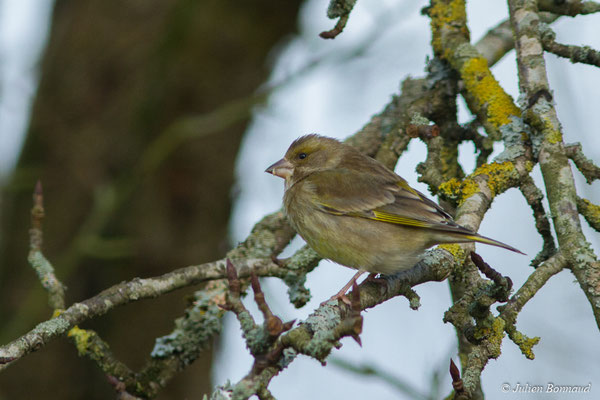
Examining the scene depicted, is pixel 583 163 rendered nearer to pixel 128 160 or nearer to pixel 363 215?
pixel 363 215

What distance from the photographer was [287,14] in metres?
7.65

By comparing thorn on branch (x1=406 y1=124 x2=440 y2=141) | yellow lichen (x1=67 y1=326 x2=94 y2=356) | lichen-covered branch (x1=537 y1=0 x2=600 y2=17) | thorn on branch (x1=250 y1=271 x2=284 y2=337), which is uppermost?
lichen-covered branch (x1=537 y1=0 x2=600 y2=17)

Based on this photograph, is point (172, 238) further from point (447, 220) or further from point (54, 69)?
point (447, 220)

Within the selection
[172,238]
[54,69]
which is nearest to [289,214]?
[172,238]

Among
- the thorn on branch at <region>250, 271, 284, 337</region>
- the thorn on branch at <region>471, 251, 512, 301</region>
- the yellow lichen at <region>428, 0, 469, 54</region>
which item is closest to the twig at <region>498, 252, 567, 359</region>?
the thorn on branch at <region>471, 251, 512, 301</region>

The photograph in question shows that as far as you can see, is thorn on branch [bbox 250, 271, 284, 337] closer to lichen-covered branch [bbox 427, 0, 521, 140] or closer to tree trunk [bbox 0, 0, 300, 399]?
lichen-covered branch [bbox 427, 0, 521, 140]

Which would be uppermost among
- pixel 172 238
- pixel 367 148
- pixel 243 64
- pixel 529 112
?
pixel 243 64

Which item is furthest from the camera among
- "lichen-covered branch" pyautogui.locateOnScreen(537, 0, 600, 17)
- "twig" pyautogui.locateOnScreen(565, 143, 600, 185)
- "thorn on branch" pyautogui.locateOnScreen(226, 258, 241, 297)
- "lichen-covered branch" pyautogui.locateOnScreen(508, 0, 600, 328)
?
"lichen-covered branch" pyautogui.locateOnScreen(537, 0, 600, 17)

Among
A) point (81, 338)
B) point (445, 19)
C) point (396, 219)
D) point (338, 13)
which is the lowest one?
point (81, 338)

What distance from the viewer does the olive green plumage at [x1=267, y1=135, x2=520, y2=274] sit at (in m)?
4.23

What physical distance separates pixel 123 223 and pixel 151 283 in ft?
10.2

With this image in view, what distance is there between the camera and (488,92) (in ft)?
15.4

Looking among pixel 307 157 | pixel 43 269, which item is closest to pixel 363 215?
pixel 307 157

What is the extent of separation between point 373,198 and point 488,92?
1.03m
